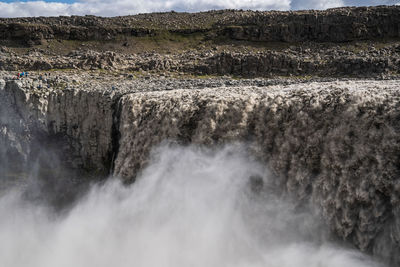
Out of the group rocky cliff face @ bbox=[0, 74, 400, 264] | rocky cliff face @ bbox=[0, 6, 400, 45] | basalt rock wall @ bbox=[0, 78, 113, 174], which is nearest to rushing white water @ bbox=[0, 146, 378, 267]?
rocky cliff face @ bbox=[0, 74, 400, 264]

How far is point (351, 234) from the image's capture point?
8.49m

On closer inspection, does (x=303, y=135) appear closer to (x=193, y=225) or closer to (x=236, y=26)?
(x=193, y=225)

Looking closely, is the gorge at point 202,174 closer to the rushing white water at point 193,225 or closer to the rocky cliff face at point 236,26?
the rushing white water at point 193,225

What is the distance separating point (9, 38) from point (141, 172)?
52784 millimetres

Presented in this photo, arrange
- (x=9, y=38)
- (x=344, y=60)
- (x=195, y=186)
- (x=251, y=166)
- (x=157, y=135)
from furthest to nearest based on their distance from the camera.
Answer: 1. (x=9, y=38)
2. (x=344, y=60)
3. (x=157, y=135)
4. (x=195, y=186)
5. (x=251, y=166)

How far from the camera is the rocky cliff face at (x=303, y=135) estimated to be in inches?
317

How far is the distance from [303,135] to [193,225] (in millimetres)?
5293

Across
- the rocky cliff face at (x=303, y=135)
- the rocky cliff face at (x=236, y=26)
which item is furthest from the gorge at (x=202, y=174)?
the rocky cliff face at (x=236, y=26)

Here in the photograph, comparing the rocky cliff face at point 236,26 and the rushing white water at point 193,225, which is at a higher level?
the rocky cliff face at point 236,26

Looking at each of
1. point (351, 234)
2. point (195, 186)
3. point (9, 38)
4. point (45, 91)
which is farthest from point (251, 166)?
point (9, 38)

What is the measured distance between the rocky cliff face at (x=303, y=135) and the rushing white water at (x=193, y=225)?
64 centimetres

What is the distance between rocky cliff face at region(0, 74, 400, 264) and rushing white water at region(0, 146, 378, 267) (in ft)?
2.09

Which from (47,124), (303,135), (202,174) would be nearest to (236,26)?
(47,124)

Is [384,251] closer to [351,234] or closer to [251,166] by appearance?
[351,234]
